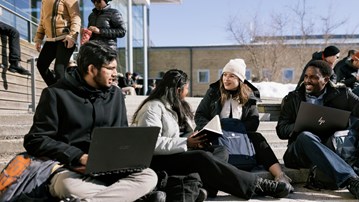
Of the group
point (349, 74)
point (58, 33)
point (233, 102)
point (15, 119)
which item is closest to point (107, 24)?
Result: point (58, 33)

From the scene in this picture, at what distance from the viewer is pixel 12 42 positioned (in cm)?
616

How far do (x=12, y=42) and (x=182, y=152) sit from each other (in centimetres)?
432

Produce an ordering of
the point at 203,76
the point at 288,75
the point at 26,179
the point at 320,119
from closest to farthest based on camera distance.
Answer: the point at 26,179 < the point at 320,119 < the point at 288,75 < the point at 203,76

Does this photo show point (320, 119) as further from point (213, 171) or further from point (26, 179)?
point (26, 179)

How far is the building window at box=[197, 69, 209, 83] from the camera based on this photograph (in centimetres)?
3034

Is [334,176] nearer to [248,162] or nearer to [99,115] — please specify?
[248,162]

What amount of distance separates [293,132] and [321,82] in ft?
2.07

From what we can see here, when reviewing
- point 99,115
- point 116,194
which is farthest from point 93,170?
point 99,115

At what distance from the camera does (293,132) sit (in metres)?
3.78

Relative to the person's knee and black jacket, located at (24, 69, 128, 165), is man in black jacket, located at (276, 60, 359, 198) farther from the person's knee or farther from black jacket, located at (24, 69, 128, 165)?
black jacket, located at (24, 69, 128, 165)

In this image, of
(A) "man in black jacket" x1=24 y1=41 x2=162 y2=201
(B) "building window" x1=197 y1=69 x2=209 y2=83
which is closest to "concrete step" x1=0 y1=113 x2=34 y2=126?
(A) "man in black jacket" x1=24 y1=41 x2=162 y2=201

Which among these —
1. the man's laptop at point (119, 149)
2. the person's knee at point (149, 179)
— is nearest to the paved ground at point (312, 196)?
the person's knee at point (149, 179)

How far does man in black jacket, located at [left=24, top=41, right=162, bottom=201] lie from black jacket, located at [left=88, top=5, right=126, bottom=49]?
1.96 metres

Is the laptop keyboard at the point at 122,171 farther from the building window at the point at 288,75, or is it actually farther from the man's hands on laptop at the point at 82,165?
the building window at the point at 288,75
